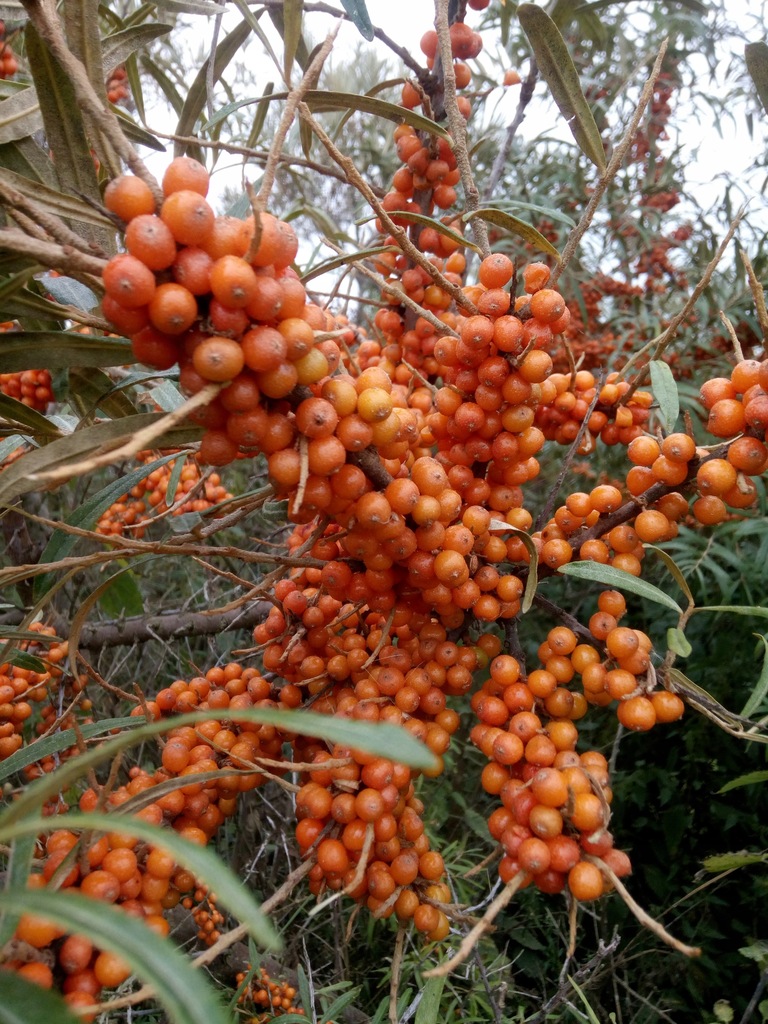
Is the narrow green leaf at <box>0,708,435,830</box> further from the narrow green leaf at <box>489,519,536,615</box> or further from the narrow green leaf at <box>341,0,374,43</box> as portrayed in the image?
the narrow green leaf at <box>341,0,374,43</box>

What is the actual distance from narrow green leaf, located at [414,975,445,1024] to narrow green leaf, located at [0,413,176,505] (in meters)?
0.66

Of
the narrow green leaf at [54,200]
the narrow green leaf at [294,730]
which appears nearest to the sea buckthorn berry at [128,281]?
the narrow green leaf at [54,200]

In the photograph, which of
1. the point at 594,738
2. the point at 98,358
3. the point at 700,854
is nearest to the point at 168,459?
the point at 98,358

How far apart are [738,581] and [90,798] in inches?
56.7

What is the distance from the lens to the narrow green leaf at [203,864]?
0.90 ft

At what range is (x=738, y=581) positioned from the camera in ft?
5.05

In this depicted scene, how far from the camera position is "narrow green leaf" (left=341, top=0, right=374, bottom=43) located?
756 mm

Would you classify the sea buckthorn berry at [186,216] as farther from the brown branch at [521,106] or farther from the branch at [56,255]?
the brown branch at [521,106]

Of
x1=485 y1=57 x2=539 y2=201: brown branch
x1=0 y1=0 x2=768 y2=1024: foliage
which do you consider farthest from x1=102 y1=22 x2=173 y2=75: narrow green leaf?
x1=485 y1=57 x2=539 y2=201: brown branch

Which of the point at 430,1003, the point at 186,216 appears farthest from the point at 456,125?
the point at 430,1003

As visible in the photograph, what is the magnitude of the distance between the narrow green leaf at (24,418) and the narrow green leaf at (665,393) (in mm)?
641

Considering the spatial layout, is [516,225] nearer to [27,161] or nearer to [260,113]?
[27,161]

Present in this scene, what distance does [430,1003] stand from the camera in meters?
0.73

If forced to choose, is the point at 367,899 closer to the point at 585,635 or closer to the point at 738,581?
the point at 585,635
